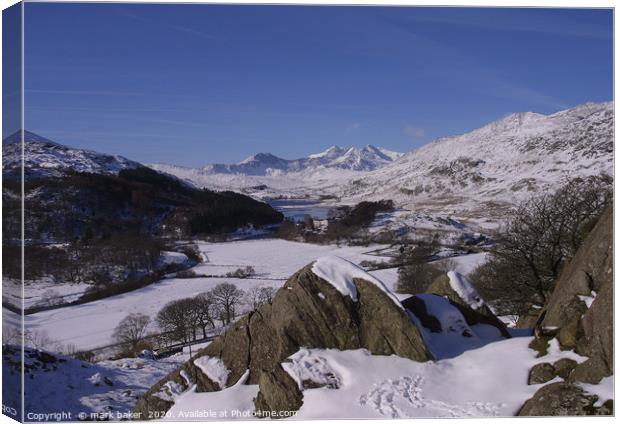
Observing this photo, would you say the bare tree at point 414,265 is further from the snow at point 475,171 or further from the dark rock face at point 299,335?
the dark rock face at point 299,335

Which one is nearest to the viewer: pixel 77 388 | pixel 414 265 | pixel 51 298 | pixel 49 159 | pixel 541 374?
pixel 541 374

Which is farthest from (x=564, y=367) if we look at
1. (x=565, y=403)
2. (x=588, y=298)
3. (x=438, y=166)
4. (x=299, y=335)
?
(x=438, y=166)

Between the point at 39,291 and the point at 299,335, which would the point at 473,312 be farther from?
the point at 39,291

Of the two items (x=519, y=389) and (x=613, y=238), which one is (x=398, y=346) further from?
(x=613, y=238)

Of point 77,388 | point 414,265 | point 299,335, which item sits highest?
point 414,265

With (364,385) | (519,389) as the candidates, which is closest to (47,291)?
(364,385)

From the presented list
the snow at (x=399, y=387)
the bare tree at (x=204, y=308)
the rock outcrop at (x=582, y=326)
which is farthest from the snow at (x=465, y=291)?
the bare tree at (x=204, y=308)

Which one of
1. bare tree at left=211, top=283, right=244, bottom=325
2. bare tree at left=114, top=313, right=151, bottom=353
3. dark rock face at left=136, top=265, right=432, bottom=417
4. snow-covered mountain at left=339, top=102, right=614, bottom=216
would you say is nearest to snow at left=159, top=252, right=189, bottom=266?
bare tree at left=211, top=283, right=244, bottom=325
